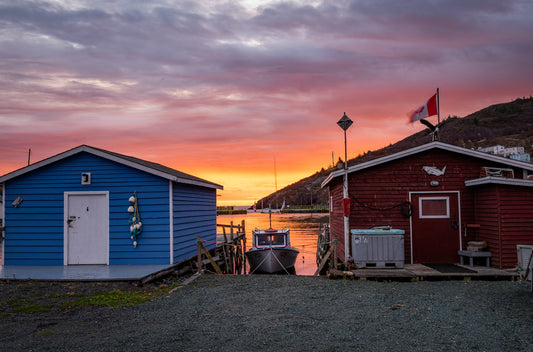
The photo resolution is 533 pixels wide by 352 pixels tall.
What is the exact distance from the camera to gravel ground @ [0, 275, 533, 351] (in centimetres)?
694

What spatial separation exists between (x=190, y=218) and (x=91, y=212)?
3620 mm

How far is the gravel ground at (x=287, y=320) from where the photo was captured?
6938 mm

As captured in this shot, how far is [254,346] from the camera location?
6.81 m

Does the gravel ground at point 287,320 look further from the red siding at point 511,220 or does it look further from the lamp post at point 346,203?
the lamp post at point 346,203

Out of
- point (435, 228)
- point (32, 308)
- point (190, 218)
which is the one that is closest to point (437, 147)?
point (435, 228)

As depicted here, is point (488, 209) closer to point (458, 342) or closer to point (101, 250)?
point (458, 342)

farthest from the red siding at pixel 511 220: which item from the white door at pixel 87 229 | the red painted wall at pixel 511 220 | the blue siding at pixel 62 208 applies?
the white door at pixel 87 229

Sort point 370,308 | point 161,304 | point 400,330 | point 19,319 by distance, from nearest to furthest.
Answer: point 400,330 → point 19,319 → point 370,308 → point 161,304

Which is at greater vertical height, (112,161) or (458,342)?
(112,161)

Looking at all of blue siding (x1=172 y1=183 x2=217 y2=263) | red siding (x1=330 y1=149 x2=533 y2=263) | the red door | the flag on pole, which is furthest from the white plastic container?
blue siding (x1=172 y1=183 x2=217 y2=263)

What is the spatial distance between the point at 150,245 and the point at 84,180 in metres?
3.23

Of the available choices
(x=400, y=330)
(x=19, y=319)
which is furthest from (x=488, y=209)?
(x=19, y=319)

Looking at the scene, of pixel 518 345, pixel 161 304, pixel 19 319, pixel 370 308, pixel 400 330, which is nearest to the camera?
pixel 518 345

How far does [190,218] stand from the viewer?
17.2m
